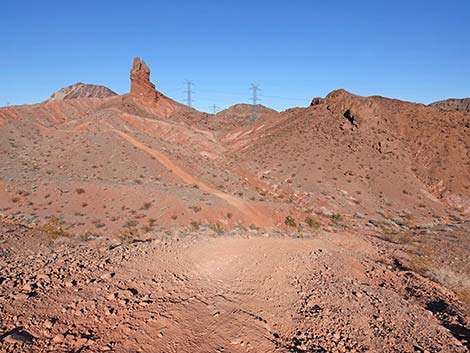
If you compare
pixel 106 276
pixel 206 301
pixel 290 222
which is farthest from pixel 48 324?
pixel 290 222

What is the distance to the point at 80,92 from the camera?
369ft

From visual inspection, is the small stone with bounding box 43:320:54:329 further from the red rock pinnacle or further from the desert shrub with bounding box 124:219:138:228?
the red rock pinnacle

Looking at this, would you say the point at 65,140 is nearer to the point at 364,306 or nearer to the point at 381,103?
the point at 364,306

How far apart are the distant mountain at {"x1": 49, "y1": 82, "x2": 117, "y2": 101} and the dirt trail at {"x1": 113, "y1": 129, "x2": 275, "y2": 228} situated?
9127 centimetres

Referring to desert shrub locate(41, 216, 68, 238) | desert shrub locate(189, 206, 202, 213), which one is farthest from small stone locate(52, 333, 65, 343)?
desert shrub locate(189, 206, 202, 213)

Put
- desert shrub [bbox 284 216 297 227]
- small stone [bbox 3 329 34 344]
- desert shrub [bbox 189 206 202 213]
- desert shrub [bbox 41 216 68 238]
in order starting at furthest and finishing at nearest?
desert shrub [bbox 284 216 297 227] → desert shrub [bbox 189 206 202 213] → desert shrub [bbox 41 216 68 238] → small stone [bbox 3 329 34 344]

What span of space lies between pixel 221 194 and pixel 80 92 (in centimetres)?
11337

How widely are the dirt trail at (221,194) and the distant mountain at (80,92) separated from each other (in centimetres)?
9127

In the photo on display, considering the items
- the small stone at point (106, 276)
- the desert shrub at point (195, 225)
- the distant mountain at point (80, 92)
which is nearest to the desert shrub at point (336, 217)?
the desert shrub at point (195, 225)

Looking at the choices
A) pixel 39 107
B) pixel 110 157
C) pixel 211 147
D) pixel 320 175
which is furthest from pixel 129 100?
pixel 320 175

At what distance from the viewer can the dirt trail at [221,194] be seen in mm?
17625

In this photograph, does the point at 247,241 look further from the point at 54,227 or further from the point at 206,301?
the point at 54,227

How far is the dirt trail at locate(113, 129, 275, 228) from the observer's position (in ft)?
57.8

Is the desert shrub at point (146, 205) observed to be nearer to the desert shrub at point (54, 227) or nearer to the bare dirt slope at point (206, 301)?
the desert shrub at point (54, 227)
